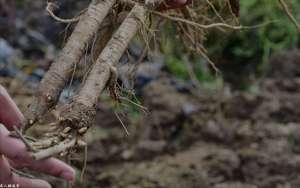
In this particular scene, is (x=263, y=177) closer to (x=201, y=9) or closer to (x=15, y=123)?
(x=201, y=9)

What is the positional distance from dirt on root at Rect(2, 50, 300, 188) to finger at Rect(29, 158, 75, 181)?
112cm

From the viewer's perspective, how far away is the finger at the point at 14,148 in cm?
109

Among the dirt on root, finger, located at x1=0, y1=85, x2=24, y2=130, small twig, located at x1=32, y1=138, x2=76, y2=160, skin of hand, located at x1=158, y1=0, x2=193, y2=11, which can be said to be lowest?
the dirt on root

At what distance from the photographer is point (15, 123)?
4.02 ft

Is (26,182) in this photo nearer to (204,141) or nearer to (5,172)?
(5,172)

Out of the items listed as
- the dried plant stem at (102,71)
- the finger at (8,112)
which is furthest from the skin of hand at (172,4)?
the finger at (8,112)

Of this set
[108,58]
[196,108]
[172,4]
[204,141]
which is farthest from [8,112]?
[196,108]

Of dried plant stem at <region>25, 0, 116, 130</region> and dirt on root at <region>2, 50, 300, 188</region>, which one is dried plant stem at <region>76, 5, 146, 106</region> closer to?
dried plant stem at <region>25, 0, 116, 130</region>

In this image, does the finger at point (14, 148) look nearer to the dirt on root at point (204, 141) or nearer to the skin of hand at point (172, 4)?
the skin of hand at point (172, 4)

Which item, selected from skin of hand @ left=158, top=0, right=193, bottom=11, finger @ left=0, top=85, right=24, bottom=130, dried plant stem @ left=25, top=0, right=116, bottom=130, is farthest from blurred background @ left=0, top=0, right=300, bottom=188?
finger @ left=0, top=85, right=24, bottom=130

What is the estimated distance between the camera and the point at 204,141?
2531 mm

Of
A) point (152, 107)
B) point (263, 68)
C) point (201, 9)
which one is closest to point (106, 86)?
point (201, 9)

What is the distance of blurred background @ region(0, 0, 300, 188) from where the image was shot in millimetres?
2324

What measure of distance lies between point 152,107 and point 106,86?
52.6 inches
